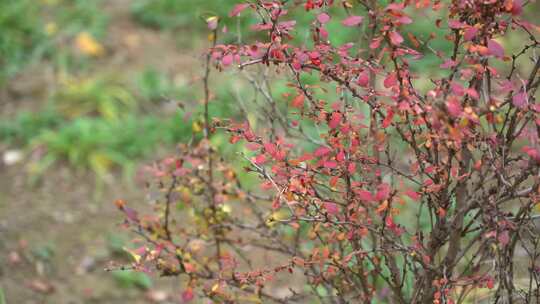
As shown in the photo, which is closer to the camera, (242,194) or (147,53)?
(242,194)

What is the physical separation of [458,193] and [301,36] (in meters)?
3.75

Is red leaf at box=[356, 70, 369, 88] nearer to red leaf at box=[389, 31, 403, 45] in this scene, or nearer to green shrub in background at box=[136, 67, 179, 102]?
red leaf at box=[389, 31, 403, 45]

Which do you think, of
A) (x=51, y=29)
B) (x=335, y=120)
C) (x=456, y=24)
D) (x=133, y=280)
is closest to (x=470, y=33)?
(x=456, y=24)

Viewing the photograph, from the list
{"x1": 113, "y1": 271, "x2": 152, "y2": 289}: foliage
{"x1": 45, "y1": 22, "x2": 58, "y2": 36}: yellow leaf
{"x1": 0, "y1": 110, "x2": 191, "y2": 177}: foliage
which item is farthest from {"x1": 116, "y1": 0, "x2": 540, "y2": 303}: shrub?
{"x1": 45, "y1": 22, "x2": 58, "y2": 36}: yellow leaf

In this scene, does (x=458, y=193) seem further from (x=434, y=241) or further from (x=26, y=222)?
(x=26, y=222)

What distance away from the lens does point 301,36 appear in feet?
18.5

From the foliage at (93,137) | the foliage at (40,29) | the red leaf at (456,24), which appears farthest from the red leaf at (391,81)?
the foliage at (40,29)

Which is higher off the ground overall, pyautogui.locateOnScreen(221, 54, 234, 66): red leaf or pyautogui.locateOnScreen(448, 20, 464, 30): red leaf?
pyautogui.locateOnScreen(448, 20, 464, 30): red leaf

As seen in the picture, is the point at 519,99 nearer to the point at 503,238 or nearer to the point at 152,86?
the point at 503,238

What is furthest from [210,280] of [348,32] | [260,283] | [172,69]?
[348,32]

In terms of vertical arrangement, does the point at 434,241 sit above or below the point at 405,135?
below

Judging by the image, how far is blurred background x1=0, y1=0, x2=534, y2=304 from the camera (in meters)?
3.65

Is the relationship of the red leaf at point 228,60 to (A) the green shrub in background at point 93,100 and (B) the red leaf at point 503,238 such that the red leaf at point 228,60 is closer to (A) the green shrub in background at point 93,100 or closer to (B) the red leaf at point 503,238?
(B) the red leaf at point 503,238

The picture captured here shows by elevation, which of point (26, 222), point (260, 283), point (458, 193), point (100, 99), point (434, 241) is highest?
point (458, 193)
